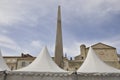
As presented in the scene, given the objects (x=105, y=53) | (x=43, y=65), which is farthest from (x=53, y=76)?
(x=105, y=53)

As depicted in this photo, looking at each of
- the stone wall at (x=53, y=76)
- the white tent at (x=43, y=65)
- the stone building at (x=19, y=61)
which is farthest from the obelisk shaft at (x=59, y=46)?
the stone building at (x=19, y=61)

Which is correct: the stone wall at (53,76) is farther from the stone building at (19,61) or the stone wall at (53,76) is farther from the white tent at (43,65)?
the stone building at (19,61)

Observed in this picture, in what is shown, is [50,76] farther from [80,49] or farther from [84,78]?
[80,49]

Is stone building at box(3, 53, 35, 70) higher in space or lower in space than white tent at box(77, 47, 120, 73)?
higher

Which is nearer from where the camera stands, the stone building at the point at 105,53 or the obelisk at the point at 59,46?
the obelisk at the point at 59,46

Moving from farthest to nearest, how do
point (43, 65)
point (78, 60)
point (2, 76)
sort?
point (78, 60) → point (43, 65) → point (2, 76)

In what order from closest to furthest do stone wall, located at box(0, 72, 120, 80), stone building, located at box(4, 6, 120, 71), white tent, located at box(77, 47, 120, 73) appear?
stone wall, located at box(0, 72, 120, 80) < white tent, located at box(77, 47, 120, 73) < stone building, located at box(4, 6, 120, 71)

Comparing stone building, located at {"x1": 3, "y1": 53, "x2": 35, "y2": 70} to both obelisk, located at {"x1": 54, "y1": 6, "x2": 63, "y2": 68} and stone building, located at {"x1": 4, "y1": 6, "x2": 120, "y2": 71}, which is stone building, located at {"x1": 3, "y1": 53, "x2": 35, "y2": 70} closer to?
stone building, located at {"x1": 4, "y1": 6, "x2": 120, "y2": 71}

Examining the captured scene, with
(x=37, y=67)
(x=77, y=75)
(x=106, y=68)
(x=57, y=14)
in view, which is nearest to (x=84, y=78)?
(x=77, y=75)

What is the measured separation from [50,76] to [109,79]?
303 centimetres

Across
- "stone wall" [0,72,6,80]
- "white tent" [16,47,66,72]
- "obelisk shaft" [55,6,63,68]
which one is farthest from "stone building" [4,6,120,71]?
"stone wall" [0,72,6,80]

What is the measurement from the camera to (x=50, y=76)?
832 centimetres

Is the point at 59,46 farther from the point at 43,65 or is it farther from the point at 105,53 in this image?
the point at 105,53

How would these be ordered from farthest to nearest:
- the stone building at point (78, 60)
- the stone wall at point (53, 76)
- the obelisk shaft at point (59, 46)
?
the stone building at point (78, 60)
the obelisk shaft at point (59, 46)
the stone wall at point (53, 76)
